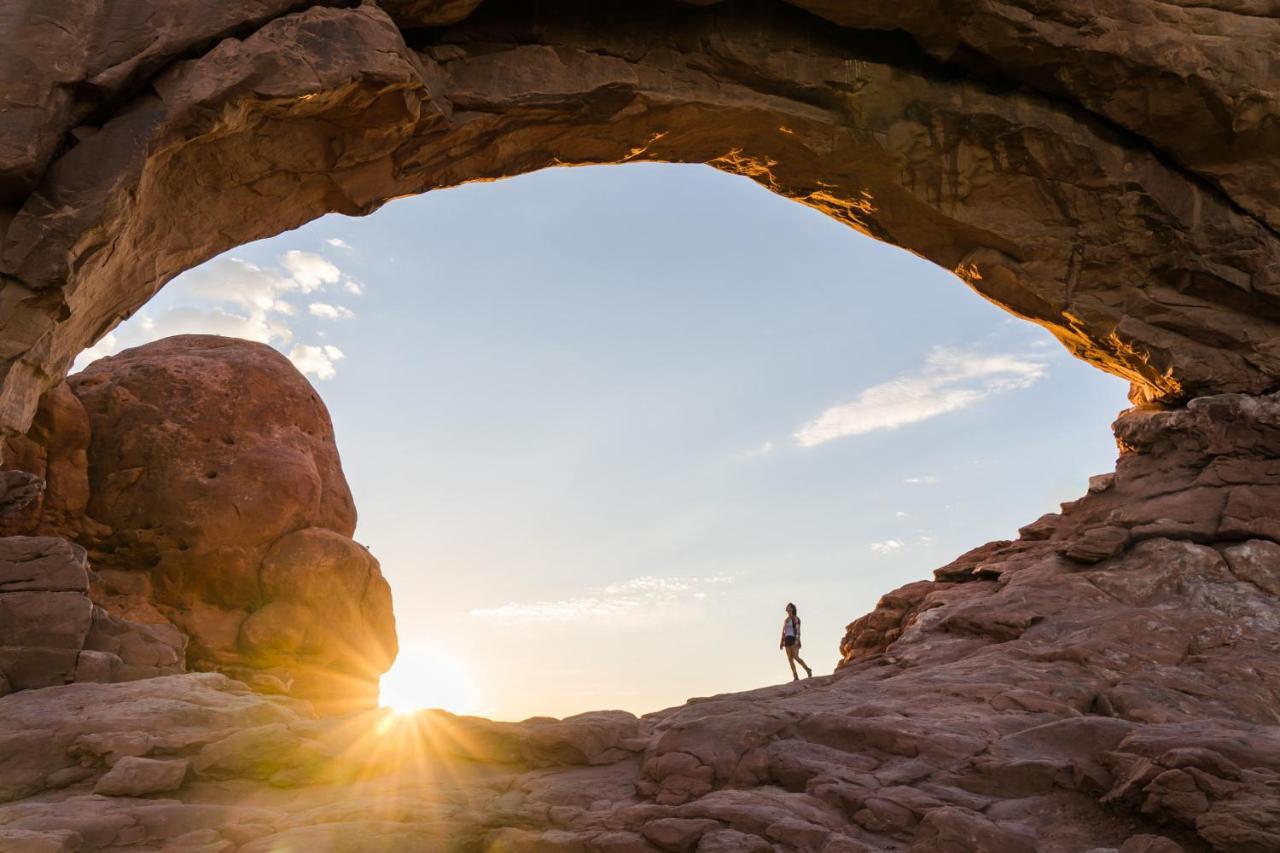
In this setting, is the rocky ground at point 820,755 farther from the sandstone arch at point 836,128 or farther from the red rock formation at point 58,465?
the red rock formation at point 58,465

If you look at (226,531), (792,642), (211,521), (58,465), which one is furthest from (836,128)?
(58,465)

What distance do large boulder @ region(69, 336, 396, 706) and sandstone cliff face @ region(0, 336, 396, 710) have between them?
0.11 feet

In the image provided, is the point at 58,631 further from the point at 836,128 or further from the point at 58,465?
the point at 836,128

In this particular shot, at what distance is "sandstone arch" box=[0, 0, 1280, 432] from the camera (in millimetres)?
14617

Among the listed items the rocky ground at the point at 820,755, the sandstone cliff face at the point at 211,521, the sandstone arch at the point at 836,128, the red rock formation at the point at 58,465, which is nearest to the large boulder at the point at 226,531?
the sandstone cliff face at the point at 211,521

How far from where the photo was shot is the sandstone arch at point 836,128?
48.0ft

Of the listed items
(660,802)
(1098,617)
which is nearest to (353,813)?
(660,802)

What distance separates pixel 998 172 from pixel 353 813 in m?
17.8

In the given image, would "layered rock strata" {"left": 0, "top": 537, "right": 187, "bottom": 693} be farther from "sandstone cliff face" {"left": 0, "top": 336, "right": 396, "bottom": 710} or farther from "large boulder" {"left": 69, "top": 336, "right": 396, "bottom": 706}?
"large boulder" {"left": 69, "top": 336, "right": 396, "bottom": 706}

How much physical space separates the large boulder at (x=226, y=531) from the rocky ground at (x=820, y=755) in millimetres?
9875

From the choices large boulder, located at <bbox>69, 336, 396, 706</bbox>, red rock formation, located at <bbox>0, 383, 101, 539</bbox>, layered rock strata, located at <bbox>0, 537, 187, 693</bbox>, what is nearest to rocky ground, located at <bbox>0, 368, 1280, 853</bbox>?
layered rock strata, located at <bbox>0, 537, 187, 693</bbox>

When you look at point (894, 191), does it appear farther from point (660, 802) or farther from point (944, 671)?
point (660, 802)

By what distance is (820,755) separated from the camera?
10719 mm

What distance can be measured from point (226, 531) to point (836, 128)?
1855 centimetres
